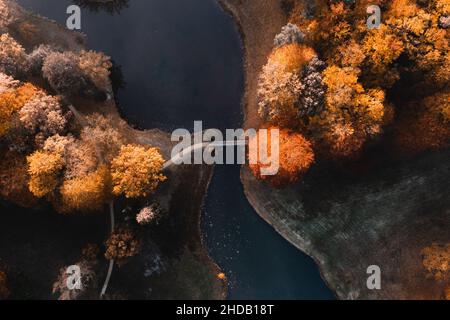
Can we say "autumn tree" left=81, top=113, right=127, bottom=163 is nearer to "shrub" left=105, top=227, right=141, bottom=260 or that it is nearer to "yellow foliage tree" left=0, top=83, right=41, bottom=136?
"yellow foliage tree" left=0, top=83, right=41, bottom=136

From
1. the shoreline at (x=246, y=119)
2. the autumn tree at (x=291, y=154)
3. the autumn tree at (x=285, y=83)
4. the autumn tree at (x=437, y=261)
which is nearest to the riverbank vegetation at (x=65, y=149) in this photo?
the shoreline at (x=246, y=119)

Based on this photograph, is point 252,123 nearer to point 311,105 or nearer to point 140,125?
point 311,105

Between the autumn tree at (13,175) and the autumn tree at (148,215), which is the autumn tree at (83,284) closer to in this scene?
the autumn tree at (148,215)

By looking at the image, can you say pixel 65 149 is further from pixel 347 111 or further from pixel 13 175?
pixel 347 111

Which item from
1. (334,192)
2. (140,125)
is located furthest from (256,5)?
(334,192)

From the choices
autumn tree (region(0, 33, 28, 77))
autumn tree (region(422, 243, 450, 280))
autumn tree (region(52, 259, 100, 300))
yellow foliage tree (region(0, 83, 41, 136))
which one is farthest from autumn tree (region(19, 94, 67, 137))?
autumn tree (region(422, 243, 450, 280))

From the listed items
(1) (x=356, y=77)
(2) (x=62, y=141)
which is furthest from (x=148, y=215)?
(1) (x=356, y=77)
